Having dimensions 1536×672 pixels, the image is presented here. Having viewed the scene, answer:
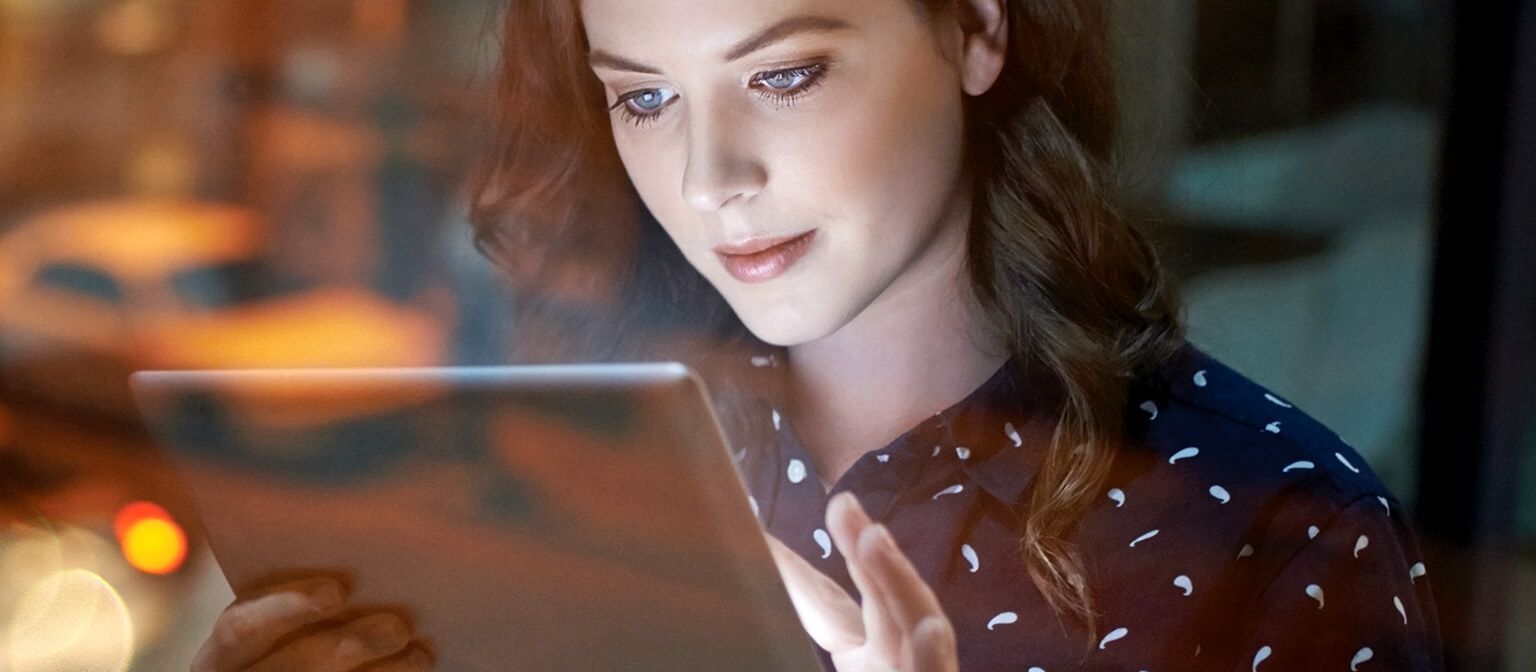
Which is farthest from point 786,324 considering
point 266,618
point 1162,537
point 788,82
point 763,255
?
point 266,618

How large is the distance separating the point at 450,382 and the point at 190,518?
0.24 meters

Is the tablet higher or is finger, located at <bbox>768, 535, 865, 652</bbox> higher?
the tablet

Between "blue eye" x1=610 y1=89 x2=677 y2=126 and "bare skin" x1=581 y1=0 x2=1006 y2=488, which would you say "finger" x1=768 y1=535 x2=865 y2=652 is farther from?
"blue eye" x1=610 y1=89 x2=677 y2=126

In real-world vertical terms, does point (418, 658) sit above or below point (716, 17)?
below

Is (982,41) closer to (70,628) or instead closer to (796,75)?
(796,75)

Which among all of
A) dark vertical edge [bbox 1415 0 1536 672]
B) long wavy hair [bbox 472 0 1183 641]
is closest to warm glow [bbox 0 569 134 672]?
long wavy hair [bbox 472 0 1183 641]

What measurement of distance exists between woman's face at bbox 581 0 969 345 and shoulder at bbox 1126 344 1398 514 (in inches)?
6.1

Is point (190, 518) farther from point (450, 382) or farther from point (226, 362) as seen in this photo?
point (450, 382)

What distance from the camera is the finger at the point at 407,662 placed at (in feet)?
2.59

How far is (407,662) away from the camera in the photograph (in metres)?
0.80

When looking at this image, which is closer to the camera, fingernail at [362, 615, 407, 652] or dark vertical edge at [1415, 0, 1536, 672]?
fingernail at [362, 615, 407, 652]

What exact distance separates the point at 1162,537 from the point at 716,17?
415mm

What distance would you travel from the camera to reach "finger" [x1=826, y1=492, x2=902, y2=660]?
0.79 m

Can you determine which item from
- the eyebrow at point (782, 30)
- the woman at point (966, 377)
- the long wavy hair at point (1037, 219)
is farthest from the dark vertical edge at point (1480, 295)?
the eyebrow at point (782, 30)
